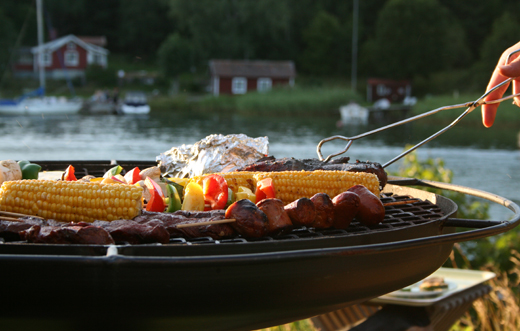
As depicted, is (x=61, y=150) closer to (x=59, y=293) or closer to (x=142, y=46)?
(x=59, y=293)

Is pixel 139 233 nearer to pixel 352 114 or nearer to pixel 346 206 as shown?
pixel 346 206

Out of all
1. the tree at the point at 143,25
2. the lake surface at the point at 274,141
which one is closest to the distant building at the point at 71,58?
the tree at the point at 143,25

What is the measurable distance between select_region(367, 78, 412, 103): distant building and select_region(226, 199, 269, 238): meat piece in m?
34.8

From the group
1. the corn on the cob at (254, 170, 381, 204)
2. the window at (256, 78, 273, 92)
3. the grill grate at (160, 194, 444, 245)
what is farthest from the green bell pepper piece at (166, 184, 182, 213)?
the window at (256, 78, 273, 92)

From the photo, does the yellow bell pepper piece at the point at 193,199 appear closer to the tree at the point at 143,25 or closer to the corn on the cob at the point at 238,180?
the corn on the cob at the point at 238,180

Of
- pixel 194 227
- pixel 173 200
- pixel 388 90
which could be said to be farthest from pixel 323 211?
pixel 388 90

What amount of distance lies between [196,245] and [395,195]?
158cm

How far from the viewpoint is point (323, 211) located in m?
1.87

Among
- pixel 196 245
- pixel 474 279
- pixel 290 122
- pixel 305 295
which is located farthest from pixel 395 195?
pixel 290 122

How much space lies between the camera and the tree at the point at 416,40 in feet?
122

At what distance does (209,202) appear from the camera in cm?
218

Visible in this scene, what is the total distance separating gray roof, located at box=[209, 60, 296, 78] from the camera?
120ft

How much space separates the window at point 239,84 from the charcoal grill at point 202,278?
1411 inches

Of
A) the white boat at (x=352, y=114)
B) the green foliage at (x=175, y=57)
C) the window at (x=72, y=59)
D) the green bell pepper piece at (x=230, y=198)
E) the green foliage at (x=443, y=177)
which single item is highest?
the window at (x=72, y=59)
